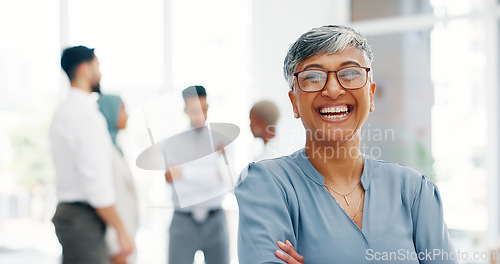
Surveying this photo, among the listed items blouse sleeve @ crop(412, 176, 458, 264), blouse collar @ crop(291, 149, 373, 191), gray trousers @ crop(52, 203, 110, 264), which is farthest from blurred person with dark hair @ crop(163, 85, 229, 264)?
blouse sleeve @ crop(412, 176, 458, 264)

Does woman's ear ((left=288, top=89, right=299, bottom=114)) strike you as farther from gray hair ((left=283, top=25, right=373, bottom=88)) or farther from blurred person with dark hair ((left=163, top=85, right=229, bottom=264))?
blurred person with dark hair ((left=163, top=85, right=229, bottom=264))

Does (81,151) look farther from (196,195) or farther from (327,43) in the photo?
(327,43)

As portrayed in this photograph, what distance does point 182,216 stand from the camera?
5.07 ft

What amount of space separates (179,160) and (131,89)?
74 cm

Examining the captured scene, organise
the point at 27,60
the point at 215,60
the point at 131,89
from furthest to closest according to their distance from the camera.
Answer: the point at 27,60
the point at 131,89
the point at 215,60

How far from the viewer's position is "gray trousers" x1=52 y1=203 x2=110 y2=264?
4.80ft

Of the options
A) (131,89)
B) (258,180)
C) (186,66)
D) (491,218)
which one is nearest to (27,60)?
(131,89)

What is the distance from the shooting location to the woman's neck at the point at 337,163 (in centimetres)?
75

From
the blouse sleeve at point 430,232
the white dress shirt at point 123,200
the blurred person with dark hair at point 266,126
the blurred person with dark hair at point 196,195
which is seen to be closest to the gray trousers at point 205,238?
the blurred person with dark hair at point 196,195

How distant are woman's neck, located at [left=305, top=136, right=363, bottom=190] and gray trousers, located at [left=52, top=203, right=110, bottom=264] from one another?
97cm

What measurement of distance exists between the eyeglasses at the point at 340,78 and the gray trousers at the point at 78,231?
40.6 inches

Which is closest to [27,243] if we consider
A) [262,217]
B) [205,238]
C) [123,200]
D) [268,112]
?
[123,200]

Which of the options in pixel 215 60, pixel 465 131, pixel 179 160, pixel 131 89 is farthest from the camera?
pixel 131 89

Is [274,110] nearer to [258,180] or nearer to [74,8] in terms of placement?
[258,180]
